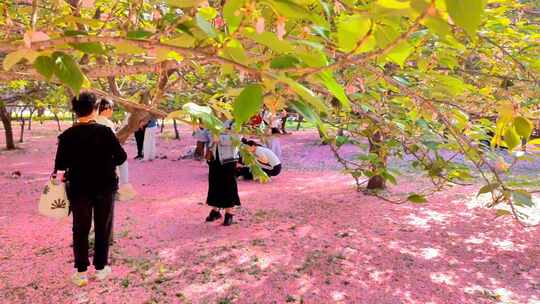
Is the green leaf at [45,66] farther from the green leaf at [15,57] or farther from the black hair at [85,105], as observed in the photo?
the black hair at [85,105]

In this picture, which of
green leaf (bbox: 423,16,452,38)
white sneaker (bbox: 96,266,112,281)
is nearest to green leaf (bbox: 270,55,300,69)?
green leaf (bbox: 423,16,452,38)

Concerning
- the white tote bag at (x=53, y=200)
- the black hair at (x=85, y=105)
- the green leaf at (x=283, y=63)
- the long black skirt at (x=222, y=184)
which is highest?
the green leaf at (x=283, y=63)

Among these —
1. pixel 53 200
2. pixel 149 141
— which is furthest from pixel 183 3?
pixel 149 141

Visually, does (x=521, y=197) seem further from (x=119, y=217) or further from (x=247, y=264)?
(x=119, y=217)

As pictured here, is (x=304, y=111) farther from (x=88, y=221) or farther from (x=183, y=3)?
(x=88, y=221)

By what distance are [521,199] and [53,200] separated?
3.09 meters

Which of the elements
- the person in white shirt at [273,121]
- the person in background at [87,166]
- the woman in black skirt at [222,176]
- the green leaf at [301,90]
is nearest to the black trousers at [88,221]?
the person in background at [87,166]

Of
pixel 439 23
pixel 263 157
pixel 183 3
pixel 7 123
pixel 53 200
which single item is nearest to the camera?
pixel 439 23

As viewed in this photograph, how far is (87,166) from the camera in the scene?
3.14 metres

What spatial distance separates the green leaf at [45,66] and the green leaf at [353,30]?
1.71 feet

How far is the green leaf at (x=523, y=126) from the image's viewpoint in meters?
0.95

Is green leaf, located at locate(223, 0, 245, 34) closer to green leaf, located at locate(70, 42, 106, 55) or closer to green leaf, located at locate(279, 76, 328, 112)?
green leaf, located at locate(279, 76, 328, 112)

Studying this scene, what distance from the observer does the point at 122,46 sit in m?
0.95

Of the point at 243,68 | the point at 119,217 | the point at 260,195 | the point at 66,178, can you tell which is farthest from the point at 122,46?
the point at 260,195
